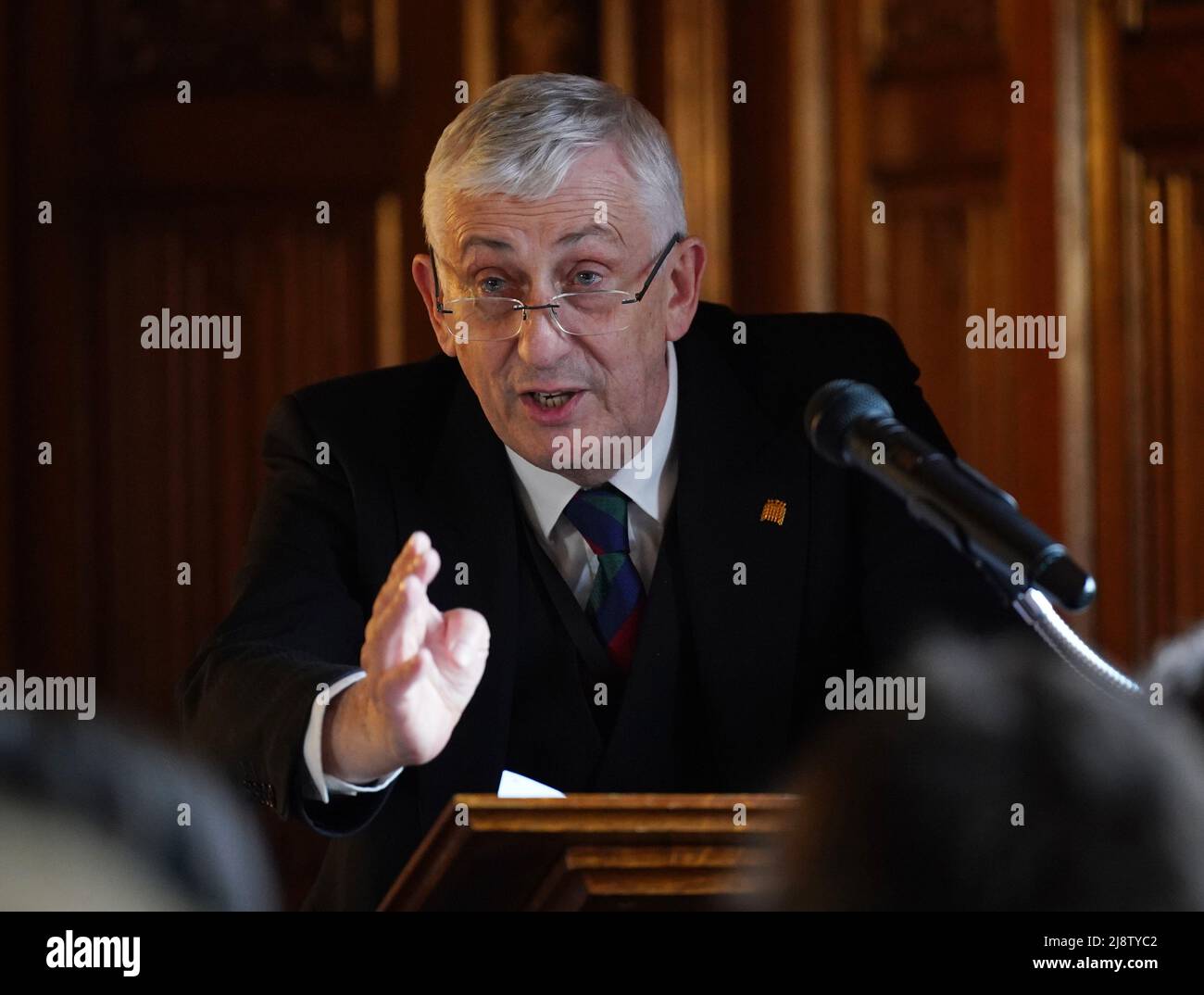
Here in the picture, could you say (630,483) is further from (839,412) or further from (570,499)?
(839,412)

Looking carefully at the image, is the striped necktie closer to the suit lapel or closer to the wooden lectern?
the suit lapel

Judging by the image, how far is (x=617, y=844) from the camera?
1.19 m

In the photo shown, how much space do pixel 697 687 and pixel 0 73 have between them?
188cm

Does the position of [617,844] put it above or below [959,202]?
below

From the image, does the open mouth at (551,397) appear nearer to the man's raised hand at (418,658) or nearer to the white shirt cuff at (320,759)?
the white shirt cuff at (320,759)

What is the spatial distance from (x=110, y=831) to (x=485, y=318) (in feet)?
4.91

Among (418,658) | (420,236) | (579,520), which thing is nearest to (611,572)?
(579,520)

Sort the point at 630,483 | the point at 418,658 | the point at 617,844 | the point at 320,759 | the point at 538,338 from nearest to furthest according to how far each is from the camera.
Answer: the point at 617,844 → the point at 418,658 → the point at 320,759 → the point at 538,338 → the point at 630,483

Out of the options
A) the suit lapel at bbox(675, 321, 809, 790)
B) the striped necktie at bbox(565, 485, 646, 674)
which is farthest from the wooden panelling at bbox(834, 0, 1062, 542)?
the striped necktie at bbox(565, 485, 646, 674)

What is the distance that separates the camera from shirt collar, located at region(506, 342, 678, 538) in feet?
6.85

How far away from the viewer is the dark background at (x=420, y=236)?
3074 mm

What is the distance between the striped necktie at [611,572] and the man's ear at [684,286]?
0.23 m

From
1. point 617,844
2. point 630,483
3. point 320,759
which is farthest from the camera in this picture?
point 630,483

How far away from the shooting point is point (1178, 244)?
10.1 feet
